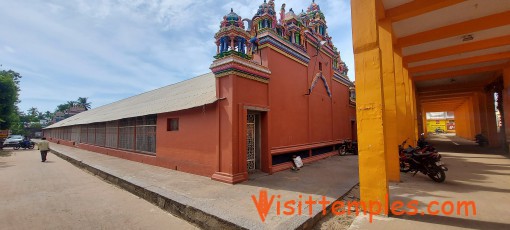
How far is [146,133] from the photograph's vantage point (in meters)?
11.4

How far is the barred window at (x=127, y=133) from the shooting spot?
12632 millimetres

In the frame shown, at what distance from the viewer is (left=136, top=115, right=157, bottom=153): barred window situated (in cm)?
1088

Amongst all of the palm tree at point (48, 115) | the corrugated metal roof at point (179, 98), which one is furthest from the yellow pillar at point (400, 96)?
the palm tree at point (48, 115)

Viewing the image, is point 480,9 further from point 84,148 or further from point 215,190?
point 84,148

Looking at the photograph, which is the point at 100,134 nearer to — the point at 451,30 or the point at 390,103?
the point at 390,103

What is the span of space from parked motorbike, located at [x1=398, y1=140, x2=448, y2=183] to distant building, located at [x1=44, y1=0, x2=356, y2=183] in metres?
3.77

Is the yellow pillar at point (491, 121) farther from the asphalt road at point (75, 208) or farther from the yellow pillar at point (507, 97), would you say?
the asphalt road at point (75, 208)

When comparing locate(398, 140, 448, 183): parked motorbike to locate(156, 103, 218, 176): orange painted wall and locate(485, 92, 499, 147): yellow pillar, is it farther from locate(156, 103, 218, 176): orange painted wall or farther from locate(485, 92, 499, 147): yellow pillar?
locate(485, 92, 499, 147): yellow pillar

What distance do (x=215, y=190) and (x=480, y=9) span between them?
9.52 metres

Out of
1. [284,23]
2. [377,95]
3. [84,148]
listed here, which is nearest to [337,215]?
[377,95]

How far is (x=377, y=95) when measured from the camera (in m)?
4.65

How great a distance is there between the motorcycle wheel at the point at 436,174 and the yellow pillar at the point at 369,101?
11.5ft

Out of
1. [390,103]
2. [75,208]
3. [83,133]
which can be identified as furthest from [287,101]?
[83,133]

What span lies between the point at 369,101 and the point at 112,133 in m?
15.6
